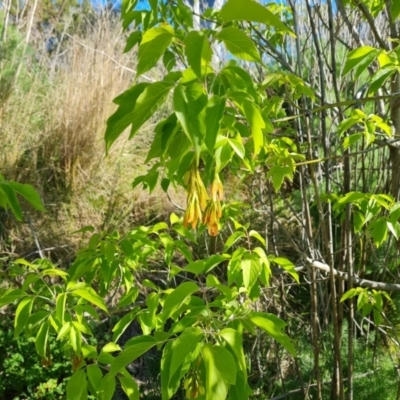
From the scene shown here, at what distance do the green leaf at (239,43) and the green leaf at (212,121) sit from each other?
8cm

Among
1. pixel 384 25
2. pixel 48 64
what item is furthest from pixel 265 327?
pixel 48 64

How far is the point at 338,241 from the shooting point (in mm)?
2836

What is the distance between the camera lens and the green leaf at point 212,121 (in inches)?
31.5

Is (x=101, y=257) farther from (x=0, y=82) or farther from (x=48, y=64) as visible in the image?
(x=48, y=64)

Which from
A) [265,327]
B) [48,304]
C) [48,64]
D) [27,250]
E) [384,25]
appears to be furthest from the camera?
[48,64]

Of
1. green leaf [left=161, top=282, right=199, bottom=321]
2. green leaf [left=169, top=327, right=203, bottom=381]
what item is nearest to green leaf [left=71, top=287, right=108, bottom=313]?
green leaf [left=161, top=282, right=199, bottom=321]

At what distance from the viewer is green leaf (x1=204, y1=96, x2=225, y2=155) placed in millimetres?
801

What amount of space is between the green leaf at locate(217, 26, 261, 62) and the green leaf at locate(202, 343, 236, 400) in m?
0.46

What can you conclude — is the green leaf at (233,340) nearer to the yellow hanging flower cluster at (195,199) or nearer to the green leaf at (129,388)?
the yellow hanging flower cluster at (195,199)

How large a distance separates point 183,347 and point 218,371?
0.22 ft

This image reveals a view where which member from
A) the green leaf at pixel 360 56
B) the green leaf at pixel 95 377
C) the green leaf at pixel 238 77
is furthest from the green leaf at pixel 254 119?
the green leaf at pixel 95 377

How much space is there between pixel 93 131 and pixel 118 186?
49 centimetres

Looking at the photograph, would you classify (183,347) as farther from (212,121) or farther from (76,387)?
(76,387)

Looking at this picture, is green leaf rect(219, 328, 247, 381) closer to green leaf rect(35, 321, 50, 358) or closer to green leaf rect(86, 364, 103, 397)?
green leaf rect(86, 364, 103, 397)
